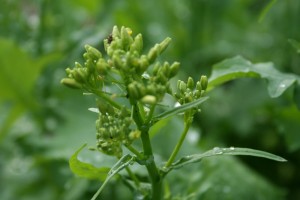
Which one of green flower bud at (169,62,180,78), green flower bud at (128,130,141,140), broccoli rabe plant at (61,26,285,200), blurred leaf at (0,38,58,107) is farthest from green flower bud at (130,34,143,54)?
blurred leaf at (0,38,58,107)

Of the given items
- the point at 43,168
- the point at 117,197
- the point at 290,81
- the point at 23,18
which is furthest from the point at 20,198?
the point at 290,81

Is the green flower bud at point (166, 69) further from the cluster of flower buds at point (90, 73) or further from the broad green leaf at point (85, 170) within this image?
the broad green leaf at point (85, 170)

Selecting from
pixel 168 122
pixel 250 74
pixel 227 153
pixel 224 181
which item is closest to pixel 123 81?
pixel 227 153

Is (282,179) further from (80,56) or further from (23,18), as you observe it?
(23,18)

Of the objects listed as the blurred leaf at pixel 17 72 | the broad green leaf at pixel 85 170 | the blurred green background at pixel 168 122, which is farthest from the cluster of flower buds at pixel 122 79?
the blurred leaf at pixel 17 72

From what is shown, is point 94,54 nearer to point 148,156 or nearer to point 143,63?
point 143,63
